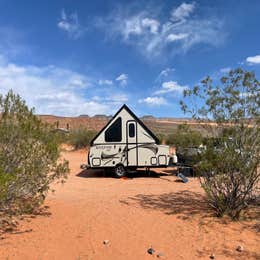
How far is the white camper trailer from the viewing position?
1277cm

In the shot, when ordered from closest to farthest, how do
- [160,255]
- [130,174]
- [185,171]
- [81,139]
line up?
[160,255]
[185,171]
[130,174]
[81,139]

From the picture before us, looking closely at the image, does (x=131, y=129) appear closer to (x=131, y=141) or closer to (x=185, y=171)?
(x=131, y=141)

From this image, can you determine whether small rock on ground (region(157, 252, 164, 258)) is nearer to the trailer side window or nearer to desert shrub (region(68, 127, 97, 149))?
the trailer side window

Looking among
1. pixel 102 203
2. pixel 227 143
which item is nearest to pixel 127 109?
pixel 102 203

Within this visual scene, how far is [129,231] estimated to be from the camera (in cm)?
581

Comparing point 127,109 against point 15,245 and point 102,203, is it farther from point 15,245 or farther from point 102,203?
point 15,245

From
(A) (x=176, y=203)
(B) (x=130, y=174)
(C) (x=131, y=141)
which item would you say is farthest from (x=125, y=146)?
(A) (x=176, y=203)

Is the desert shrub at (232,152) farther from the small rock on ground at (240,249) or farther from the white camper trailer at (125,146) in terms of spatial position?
the white camper trailer at (125,146)

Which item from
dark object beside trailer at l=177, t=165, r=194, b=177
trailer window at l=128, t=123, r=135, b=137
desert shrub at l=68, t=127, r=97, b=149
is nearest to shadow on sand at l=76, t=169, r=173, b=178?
dark object beside trailer at l=177, t=165, r=194, b=177

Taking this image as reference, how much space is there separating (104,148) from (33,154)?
681cm

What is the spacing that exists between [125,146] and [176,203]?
5.29 meters

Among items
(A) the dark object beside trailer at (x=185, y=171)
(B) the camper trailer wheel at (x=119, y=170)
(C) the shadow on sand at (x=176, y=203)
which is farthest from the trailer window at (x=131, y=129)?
(C) the shadow on sand at (x=176, y=203)

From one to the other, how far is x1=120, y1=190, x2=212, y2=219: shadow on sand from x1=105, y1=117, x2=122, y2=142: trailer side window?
4.24 m

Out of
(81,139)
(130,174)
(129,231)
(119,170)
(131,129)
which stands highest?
(81,139)
